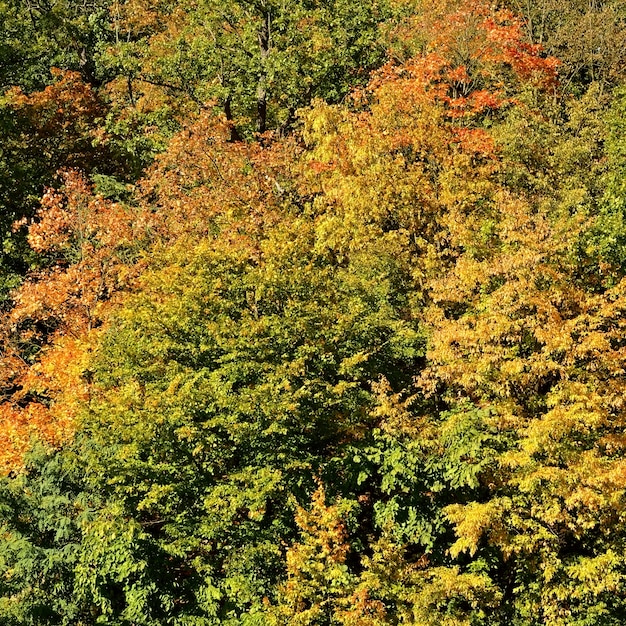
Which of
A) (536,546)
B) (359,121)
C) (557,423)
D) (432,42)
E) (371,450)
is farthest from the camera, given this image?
(432,42)

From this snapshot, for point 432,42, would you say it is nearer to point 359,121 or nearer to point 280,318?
point 359,121

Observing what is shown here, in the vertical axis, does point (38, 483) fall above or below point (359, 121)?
below

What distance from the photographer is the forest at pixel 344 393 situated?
58.7 feet

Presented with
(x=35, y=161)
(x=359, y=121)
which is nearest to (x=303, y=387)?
(x=359, y=121)

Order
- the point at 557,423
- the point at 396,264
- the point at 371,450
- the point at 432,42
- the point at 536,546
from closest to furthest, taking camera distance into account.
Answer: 1. the point at 557,423
2. the point at 536,546
3. the point at 371,450
4. the point at 396,264
5. the point at 432,42

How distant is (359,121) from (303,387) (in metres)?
14.0

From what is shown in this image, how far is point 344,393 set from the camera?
20.7 m

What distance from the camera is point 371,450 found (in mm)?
19812

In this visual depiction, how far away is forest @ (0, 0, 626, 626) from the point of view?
17.9 metres

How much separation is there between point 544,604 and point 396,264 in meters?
10.9

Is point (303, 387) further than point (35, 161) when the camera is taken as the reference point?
No

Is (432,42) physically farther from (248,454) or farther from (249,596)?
(249,596)

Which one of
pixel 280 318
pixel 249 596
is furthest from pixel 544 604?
pixel 280 318

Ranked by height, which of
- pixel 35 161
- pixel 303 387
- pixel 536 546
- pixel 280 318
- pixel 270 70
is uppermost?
pixel 270 70
